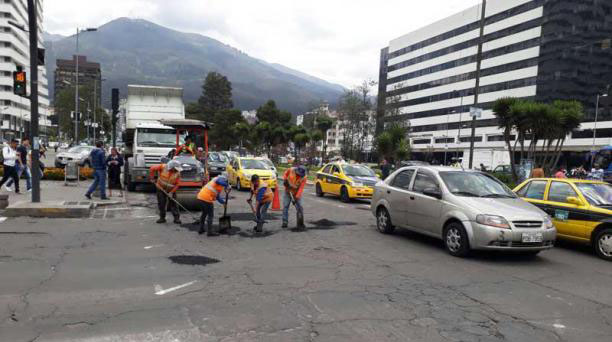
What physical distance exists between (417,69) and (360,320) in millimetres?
96215

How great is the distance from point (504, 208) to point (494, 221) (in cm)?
42

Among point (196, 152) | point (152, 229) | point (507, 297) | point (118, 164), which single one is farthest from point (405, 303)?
point (118, 164)

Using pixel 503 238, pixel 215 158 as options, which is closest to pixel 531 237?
pixel 503 238

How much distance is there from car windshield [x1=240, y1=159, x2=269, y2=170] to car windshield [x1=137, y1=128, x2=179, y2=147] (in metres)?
3.49

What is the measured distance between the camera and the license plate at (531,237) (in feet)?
23.5

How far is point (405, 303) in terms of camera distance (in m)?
5.23

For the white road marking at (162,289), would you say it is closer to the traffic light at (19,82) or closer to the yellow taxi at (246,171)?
the traffic light at (19,82)

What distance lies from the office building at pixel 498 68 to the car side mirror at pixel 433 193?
37448 mm

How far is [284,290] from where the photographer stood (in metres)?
5.61

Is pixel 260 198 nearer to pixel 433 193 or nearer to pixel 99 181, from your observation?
pixel 433 193

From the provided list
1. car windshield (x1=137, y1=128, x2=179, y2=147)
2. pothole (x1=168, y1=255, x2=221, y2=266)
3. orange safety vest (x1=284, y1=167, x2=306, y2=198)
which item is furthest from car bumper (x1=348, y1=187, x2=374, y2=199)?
pothole (x1=168, y1=255, x2=221, y2=266)

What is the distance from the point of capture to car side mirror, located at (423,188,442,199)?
26.6ft

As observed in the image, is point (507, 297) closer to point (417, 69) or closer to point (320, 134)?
point (320, 134)

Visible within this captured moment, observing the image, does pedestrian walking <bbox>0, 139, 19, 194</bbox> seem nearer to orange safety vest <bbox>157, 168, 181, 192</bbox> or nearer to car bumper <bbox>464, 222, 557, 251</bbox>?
orange safety vest <bbox>157, 168, 181, 192</bbox>
